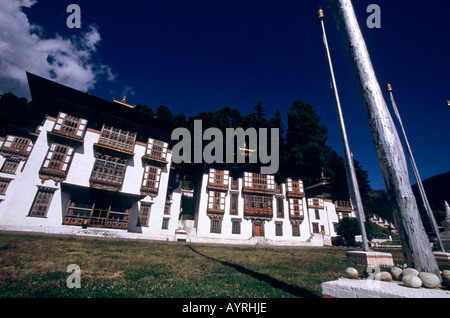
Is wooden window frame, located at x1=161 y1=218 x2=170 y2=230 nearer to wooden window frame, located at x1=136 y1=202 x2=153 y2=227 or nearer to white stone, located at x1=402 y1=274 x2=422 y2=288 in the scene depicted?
wooden window frame, located at x1=136 y1=202 x2=153 y2=227

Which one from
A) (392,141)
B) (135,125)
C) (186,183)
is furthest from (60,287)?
(186,183)

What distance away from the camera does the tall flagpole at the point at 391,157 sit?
304 centimetres

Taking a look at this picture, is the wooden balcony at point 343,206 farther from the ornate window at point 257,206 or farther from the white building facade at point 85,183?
the white building facade at point 85,183

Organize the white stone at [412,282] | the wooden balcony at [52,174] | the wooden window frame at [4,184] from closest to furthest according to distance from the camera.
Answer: the white stone at [412,282], the wooden balcony at [52,174], the wooden window frame at [4,184]

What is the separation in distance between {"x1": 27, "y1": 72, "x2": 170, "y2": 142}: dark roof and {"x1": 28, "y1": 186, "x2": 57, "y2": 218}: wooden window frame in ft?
27.0

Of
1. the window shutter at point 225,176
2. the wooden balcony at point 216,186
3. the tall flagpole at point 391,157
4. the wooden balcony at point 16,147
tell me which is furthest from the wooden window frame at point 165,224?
the tall flagpole at point 391,157

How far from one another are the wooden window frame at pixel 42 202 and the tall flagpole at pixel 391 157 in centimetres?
2512

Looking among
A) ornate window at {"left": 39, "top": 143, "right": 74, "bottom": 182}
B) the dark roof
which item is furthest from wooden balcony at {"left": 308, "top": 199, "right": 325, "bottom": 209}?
ornate window at {"left": 39, "top": 143, "right": 74, "bottom": 182}

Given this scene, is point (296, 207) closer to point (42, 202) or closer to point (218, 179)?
point (218, 179)

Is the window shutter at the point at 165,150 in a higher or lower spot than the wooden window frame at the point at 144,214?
higher

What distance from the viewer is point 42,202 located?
18250mm

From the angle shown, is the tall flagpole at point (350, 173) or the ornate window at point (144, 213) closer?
the tall flagpole at point (350, 173)

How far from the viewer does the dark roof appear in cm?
2017

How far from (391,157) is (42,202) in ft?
84.4
